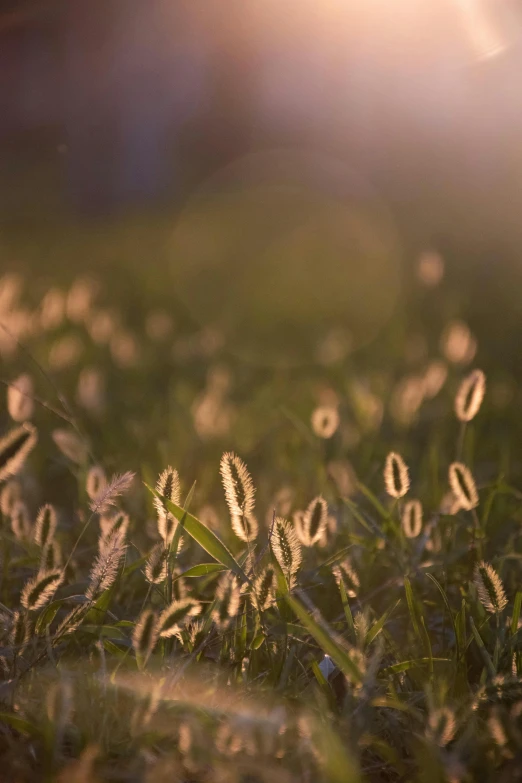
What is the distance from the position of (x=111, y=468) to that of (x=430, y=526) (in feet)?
3.50

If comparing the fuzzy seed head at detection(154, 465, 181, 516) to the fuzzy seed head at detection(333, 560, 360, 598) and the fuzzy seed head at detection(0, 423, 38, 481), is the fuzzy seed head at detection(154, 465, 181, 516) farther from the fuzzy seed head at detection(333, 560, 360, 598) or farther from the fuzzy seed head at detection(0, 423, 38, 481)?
the fuzzy seed head at detection(333, 560, 360, 598)

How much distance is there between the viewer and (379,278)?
18.1 feet

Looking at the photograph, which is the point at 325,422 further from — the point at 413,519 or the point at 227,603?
the point at 227,603

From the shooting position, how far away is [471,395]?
5.59 feet

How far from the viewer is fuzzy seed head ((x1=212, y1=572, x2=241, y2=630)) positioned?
122 centimetres

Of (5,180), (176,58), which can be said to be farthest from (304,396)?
(5,180)

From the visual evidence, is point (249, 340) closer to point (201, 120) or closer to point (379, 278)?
point (379, 278)

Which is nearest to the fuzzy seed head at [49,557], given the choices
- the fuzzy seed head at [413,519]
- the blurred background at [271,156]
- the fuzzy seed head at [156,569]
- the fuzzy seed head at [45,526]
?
the fuzzy seed head at [45,526]

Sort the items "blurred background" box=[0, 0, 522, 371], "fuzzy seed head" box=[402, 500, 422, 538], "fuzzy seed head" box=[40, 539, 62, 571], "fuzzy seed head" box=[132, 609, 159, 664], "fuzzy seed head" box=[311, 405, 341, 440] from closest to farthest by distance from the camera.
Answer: "fuzzy seed head" box=[132, 609, 159, 664] → "fuzzy seed head" box=[40, 539, 62, 571] → "fuzzy seed head" box=[402, 500, 422, 538] → "fuzzy seed head" box=[311, 405, 341, 440] → "blurred background" box=[0, 0, 522, 371]

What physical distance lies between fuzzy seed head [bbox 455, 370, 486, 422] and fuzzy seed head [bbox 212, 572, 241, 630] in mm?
715

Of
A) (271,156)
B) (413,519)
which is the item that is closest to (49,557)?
(413,519)

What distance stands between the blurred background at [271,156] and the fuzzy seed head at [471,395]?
1.92 meters

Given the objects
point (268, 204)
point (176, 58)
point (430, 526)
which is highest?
point (176, 58)

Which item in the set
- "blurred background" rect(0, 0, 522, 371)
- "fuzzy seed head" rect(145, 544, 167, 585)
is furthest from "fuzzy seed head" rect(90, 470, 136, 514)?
"blurred background" rect(0, 0, 522, 371)
